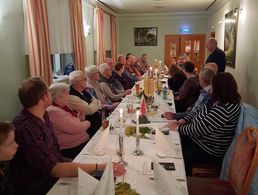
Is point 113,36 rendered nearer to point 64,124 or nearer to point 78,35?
point 78,35

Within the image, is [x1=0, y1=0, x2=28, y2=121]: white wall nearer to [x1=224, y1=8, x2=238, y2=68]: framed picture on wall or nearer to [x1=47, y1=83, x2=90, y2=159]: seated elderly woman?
[x1=47, y1=83, x2=90, y2=159]: seated elderly woman

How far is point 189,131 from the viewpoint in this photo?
2.25 meters

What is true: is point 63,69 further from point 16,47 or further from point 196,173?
point 196,173

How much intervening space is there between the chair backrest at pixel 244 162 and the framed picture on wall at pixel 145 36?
8770 mm

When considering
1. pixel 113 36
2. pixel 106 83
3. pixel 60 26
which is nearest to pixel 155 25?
pixel 113 36

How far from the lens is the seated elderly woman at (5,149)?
1.33m

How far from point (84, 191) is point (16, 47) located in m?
2.87

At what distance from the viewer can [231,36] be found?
548cm

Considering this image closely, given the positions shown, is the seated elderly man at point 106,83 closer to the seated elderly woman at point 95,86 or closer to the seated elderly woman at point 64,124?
the seated elderly woman at point 95,86

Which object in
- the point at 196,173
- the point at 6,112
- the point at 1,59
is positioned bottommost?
the point at 196,173

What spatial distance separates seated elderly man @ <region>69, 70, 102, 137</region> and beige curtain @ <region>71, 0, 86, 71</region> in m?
2.55

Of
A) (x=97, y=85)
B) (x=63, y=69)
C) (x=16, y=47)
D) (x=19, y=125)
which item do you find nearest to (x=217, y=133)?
(x=19, y=125)

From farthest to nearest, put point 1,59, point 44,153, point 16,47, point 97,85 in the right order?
point 97,85 → point 16,47 → point 1,59 → point 44,153

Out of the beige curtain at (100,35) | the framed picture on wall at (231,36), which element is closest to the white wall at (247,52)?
the framed picture on wall at (231,36)
